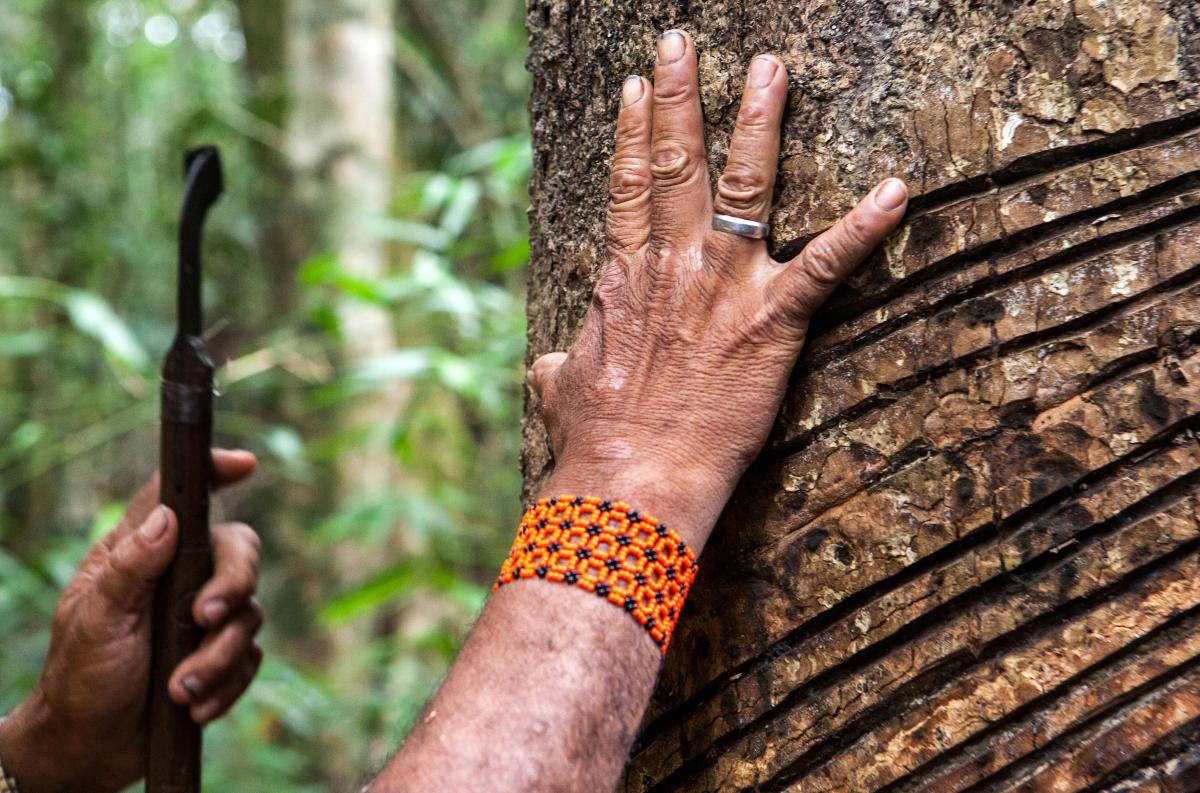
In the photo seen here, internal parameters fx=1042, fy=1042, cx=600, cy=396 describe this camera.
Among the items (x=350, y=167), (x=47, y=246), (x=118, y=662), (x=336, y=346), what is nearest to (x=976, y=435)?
(x=118, y=662)

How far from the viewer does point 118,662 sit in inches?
63.9

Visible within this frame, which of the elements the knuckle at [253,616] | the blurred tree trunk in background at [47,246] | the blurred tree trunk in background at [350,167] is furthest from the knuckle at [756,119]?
the blurred tree trunk in background at [47,246]

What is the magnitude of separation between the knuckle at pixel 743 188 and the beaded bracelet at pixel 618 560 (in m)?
0.32

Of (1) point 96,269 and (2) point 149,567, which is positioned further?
(1) point 96,269

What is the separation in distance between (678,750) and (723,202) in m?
0.57

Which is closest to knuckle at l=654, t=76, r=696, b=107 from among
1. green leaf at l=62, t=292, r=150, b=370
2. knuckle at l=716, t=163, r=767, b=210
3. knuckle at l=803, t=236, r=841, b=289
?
knuckle at l=716, t=163, r=767, b=210

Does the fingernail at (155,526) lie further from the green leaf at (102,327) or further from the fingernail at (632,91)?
the green leaf at (102,327)

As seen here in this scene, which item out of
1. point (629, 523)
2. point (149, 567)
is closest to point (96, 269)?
point (149, 567)

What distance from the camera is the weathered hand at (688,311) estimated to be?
3.25 ft

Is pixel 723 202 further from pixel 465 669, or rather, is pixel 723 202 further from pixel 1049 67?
pixel 465 669

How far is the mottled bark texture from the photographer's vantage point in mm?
899

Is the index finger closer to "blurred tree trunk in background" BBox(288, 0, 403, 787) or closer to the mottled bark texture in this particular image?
the mottled bark texture

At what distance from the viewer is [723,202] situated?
1.03 m

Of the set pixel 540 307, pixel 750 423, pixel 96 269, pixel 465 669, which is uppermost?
pixel 96 269
